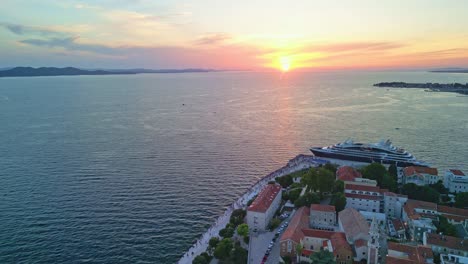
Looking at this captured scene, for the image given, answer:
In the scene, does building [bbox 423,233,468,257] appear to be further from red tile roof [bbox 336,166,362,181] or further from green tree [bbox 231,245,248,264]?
green tree [bbox 231,245,248,264]

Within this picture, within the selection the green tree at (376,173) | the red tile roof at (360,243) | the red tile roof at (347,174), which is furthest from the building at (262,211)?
the green tree at (376,173)

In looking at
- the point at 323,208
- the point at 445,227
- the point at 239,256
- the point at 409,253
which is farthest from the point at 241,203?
the point at 445,227

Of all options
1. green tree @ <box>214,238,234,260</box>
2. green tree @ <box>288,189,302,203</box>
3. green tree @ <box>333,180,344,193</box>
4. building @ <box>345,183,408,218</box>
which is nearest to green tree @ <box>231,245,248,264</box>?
green tree @ <box>214,238,234,260</box>

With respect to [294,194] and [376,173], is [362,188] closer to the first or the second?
[376,173]

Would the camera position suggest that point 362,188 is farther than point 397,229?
Yes

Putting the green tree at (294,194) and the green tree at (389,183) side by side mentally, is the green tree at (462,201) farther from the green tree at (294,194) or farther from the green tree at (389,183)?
the green tree at (294,194)

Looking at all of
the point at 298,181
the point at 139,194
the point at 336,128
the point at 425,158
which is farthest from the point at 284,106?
the point at 139,194
